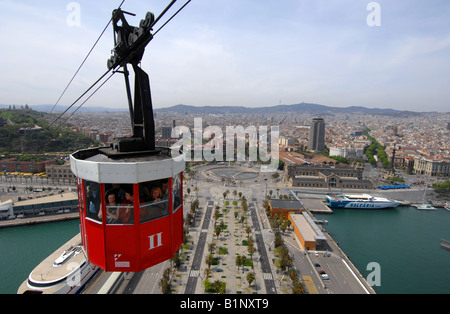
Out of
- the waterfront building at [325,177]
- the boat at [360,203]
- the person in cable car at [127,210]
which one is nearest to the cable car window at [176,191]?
the person in cable car at [127,210]

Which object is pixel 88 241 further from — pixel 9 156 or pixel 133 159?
pixel 9 156

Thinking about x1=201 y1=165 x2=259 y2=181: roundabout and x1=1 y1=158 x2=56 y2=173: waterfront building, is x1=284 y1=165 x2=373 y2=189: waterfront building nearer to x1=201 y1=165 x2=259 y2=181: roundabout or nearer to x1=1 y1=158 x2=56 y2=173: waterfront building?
x1=201 y1=165 x2=259 y2=181: roundabout

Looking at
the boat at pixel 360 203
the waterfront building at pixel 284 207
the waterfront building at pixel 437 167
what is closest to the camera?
the waterfront building at pixel 284 207

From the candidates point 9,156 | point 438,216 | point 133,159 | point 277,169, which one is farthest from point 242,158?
point 133,159

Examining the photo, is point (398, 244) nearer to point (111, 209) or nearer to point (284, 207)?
point (284, 207)

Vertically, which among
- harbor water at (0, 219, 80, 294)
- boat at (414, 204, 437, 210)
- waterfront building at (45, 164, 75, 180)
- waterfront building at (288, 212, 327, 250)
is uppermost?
waterfront building at (45, 164, 75, 180)

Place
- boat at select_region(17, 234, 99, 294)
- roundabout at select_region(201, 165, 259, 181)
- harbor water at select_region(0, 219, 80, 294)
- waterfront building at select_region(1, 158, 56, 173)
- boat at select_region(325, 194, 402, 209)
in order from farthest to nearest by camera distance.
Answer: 1. roundabout at select_region(201, 165, 259, 181)
2. waterfront building at select_region(1, 158, 56, 173)
3. boat at select_region(325, 194, 402, 209)
4. harbor water at select_region(0, 219, 80, 294)
5. boat at select_region(17, 234, 99, 294)

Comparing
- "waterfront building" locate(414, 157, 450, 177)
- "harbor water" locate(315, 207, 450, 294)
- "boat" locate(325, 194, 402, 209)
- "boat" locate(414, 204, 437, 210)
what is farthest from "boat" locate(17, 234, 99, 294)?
"waterfront building" locate(414, 157, 450, 177)

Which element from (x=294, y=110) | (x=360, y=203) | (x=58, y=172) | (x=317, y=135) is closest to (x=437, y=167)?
(x=317, y=135)

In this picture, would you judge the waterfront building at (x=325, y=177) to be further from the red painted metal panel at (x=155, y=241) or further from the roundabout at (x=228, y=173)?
the red painted metal panel at (x=155, y=241)
